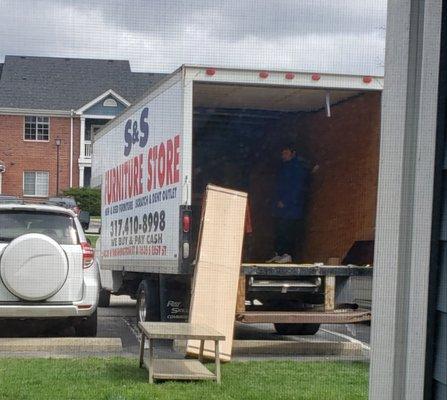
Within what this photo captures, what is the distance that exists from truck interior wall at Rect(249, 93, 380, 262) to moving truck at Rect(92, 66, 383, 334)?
0.01 metres

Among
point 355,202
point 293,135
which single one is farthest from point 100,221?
point 355,202

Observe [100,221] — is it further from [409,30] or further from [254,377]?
[409,30]

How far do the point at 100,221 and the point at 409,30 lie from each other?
8.31 metres

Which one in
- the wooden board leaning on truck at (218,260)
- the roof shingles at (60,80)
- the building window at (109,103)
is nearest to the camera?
the roof shingles at (60,80)

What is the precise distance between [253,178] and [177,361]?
3.10 meters

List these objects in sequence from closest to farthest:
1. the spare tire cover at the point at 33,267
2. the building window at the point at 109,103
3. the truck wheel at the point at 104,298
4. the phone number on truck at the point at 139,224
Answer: the spare tire cover at the point at 33,267, the phone number on truck at the point at 139,224, the building window at the point at 109,103, the truck wheel at the point at 104,298

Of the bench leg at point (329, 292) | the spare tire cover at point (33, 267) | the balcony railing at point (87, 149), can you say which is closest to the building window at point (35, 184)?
the spare tire cover at point (33, 267)

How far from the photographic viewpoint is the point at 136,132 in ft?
27.5

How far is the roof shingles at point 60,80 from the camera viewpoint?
448cm

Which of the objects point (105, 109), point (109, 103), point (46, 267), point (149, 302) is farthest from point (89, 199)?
point (46, 267)

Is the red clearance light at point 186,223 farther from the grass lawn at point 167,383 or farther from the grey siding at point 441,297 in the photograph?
the grey siding at point 441,297

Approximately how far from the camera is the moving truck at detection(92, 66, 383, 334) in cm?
694

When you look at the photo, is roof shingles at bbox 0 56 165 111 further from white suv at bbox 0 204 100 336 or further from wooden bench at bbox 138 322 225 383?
wooden bench at bbox 138 322 225 383

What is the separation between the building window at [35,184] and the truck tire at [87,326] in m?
1.09
